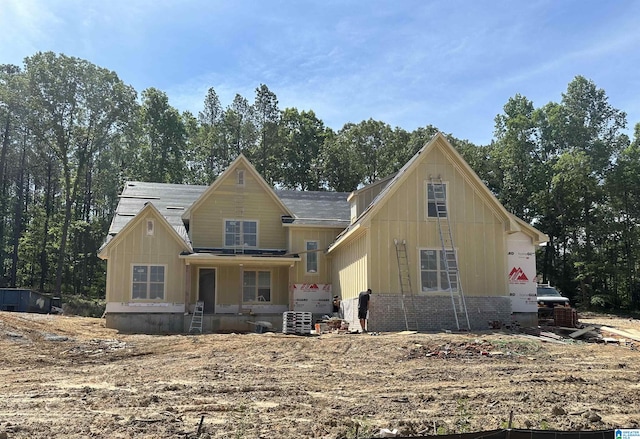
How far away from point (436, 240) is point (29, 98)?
3509 centimetres

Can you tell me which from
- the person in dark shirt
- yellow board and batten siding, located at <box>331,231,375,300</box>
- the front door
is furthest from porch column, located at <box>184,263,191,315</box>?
yellow board and batten siding, located at <box>331,231,375,300</box>

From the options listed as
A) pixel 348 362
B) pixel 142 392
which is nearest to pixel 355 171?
pixel 348 362

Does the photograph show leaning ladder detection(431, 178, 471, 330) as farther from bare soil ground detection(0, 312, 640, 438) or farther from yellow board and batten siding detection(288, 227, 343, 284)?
yellow board and batten siding detection(288, 227, 343, 284)

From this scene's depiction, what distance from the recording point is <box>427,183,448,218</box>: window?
69.2ft

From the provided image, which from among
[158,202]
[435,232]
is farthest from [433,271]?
[158,202]

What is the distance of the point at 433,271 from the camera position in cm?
2061

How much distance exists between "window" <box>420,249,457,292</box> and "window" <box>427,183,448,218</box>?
53.7 inches

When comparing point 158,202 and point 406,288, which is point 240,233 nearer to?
point 158,202

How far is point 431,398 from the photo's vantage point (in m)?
8.50

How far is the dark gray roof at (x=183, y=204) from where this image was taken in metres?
26.6

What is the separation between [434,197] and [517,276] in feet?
14.9

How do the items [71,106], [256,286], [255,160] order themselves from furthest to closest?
[255,160], [71,106], [256,286]

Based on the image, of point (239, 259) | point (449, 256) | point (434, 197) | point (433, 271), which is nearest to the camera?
point (433, 271)

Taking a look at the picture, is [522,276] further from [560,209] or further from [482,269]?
[560,209]
